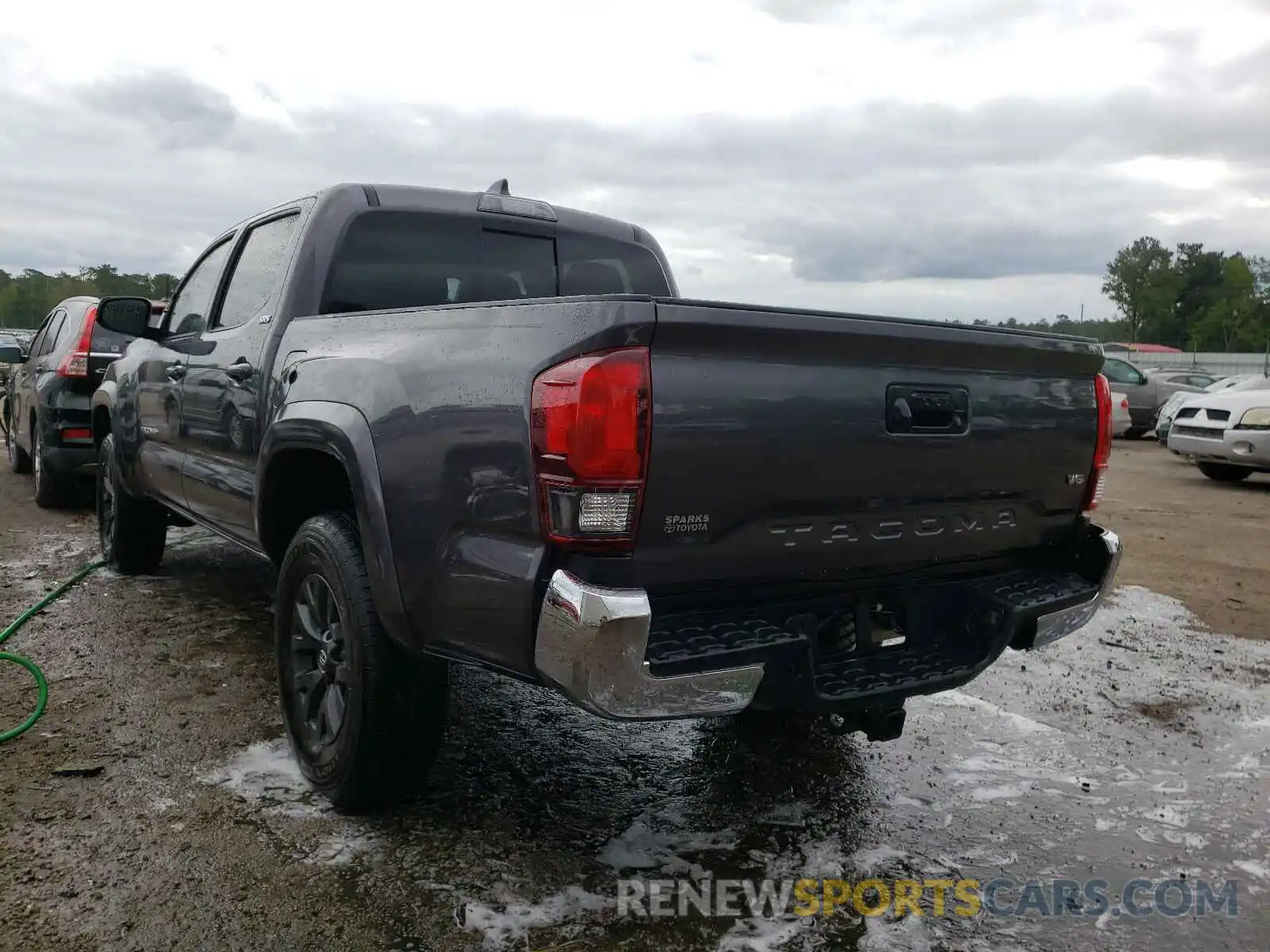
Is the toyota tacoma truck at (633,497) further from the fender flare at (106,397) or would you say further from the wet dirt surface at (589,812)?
the fender flare at (106,397)

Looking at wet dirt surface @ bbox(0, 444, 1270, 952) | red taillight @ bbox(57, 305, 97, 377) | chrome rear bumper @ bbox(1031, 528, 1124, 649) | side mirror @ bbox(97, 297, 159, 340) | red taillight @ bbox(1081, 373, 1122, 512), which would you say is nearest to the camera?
wet dirt surface @ bbox(0, 444, 1270, 952)

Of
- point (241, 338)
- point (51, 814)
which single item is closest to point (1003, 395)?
point (241, 338)

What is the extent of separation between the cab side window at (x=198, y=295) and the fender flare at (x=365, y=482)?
6.17 ft

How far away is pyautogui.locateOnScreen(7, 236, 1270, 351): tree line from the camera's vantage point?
84312 mm

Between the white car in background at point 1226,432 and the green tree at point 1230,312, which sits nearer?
the white car in background at point 1226,432

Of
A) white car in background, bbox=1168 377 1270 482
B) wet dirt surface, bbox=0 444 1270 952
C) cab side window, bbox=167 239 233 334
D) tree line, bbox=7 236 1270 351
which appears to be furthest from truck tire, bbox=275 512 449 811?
tree line, bbox=7 236 1270 351

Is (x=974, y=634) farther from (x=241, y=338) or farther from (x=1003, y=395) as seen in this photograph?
(x=241, y=338)

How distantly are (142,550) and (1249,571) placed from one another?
704cm

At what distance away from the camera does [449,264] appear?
13.0 feet

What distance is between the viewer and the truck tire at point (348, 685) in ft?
9.30

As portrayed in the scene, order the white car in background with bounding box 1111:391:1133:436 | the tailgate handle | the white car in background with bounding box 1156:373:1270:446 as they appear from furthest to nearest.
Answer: the white car in background with bounding box 1111:391:1133:436 → the white car in background with bounding box 1156:373:1270:446 → the tailgate handle

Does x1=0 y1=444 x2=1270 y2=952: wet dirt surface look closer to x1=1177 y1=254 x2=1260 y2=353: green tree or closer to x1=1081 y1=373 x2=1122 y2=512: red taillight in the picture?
x1=1081 y1=373 x2=1122 y2=512: red taillight

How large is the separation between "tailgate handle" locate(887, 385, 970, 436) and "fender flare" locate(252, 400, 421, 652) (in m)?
1.34

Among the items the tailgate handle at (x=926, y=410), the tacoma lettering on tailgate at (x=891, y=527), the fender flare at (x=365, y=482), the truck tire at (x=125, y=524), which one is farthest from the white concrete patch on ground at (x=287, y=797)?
the truck tire at (x=125, y=524)
